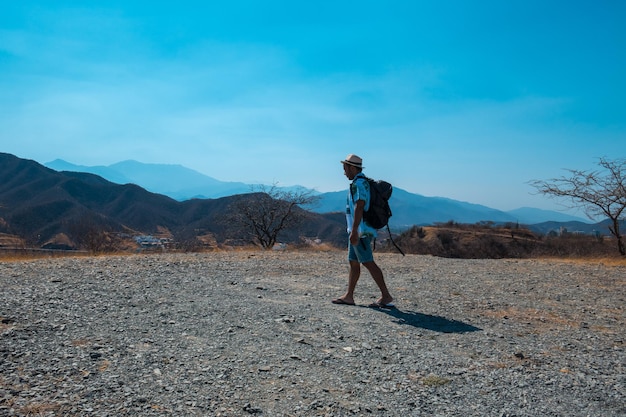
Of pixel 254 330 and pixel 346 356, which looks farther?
pixel 254 330

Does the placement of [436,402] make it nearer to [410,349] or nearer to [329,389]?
[329,389]

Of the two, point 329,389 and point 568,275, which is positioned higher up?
point 568,275

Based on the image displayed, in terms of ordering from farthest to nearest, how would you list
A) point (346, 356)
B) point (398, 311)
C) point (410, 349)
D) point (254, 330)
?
point (398, 311)
point (254, 330)
point (410, 349)
point (346, 356)

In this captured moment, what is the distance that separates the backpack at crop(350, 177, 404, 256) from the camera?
19.8 ft

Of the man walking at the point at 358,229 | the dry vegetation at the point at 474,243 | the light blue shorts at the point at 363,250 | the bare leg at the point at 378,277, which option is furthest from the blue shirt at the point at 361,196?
the dry vegetation at the point at 474,243

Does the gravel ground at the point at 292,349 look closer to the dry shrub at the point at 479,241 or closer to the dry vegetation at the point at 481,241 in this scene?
the dry vegetation at the point at 481,241

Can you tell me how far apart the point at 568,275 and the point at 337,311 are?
6773 mm

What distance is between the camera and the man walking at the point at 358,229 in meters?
5.93

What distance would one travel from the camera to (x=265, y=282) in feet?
26.0

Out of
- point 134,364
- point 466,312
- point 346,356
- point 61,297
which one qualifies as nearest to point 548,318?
point 466,312

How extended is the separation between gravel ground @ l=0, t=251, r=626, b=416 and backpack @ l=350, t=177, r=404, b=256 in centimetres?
124

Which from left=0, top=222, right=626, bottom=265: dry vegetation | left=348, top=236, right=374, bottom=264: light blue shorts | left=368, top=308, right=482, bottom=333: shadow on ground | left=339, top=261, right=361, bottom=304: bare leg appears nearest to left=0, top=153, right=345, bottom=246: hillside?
left=0, top=222, right=626, bottom=265: dry vegetation

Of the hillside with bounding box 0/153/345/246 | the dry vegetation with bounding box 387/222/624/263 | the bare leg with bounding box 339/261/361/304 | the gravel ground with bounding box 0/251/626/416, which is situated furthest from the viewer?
the hillside with bounding box 0/153/345/246

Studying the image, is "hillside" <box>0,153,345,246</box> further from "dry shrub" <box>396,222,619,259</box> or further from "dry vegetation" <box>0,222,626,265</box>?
"dry vegetation" <box>0,222,626,265</box>
